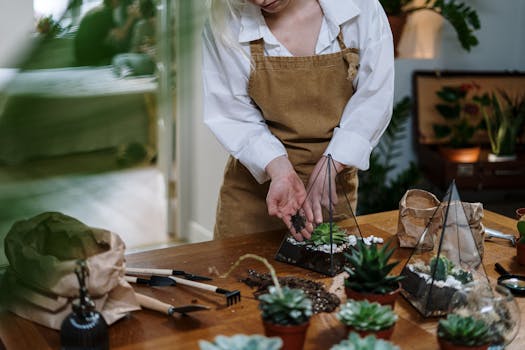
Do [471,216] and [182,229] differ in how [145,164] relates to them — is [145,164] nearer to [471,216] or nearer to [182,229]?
[471,216]

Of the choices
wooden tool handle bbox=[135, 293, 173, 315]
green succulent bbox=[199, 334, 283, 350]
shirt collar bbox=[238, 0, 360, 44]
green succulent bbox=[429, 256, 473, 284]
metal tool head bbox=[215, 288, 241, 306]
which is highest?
shirt collar bbox=[238, 0, 360, 44]

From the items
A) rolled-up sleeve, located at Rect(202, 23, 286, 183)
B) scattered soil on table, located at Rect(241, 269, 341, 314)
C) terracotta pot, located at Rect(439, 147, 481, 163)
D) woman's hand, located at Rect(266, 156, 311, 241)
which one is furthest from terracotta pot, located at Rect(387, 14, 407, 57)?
scattered soil on table, located at Rect(241, 269, 341, 314)

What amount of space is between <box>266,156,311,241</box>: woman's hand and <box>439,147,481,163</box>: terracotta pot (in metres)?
2.41

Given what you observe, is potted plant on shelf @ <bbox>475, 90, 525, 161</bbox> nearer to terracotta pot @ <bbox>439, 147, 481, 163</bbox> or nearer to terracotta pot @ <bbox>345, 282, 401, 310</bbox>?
terracotta pot @ <bbox>439, 147, 481, 163</bbox>

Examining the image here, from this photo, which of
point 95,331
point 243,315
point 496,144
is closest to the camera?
point 95,331

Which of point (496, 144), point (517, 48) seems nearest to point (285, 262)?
point (496, 144)

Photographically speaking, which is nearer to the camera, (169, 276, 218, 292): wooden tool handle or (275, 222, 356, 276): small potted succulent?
(169, 276, 218, 292): wooden tool handle

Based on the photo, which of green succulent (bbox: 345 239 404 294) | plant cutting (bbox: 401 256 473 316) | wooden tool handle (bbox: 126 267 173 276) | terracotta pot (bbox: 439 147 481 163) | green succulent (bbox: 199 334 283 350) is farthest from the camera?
terracotta pot (bbox: 439 147 481 163)

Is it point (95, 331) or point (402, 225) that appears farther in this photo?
point (402, 225)

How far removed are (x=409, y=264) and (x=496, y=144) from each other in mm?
2983

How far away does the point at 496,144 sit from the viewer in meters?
4.07

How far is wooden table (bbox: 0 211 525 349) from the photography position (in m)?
1.11

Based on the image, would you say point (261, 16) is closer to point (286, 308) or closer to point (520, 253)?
point (520, 253)

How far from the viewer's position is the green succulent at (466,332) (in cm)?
99
